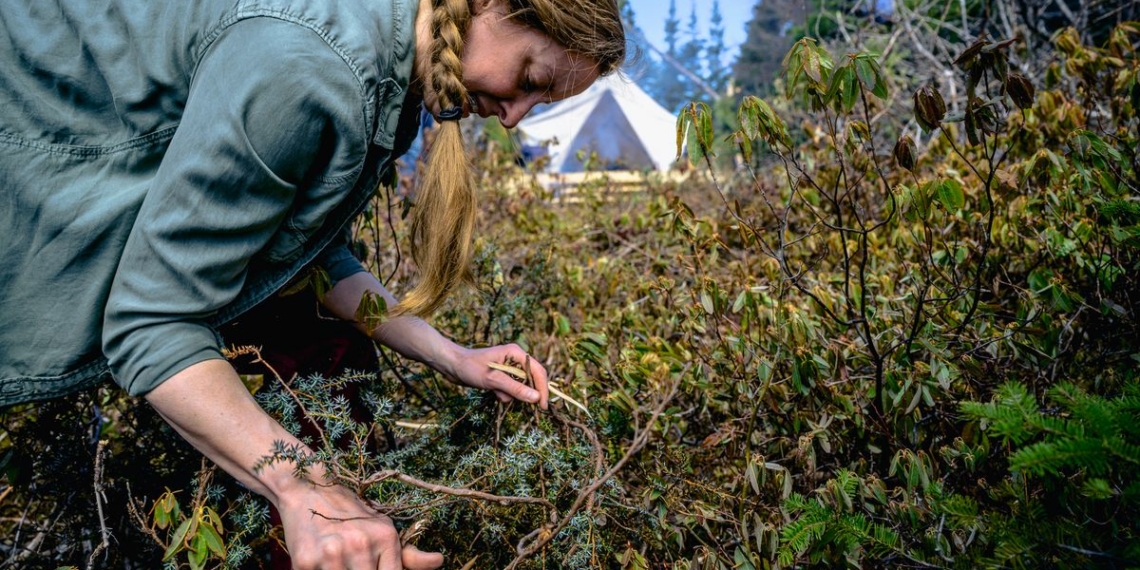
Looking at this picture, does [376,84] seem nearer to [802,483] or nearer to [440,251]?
[440,251]

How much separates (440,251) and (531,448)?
1.43 ft

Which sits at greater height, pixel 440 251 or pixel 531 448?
pixel 440 251

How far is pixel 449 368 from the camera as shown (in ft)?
5.32

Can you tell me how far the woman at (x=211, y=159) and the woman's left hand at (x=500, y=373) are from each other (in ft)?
1.29

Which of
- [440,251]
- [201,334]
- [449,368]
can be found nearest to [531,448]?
[449,368]

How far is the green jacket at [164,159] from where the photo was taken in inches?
42.3

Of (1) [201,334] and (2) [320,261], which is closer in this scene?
(1) [201,334]

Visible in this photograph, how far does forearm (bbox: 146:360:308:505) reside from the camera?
1.07m

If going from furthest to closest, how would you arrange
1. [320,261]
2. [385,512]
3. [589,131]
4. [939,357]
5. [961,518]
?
[589,131] < [320,261] < [939,357] < [385,512] < [961,518]

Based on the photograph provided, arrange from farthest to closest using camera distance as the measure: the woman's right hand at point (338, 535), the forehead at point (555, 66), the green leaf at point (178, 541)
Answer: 1. the forehead at point (555, 66)
2. the green leaf at point (178, 541)
3. the woman's right hand at point (338, 535)

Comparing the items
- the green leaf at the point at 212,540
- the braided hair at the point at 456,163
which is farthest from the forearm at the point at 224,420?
the braided hair at the point at 456,163

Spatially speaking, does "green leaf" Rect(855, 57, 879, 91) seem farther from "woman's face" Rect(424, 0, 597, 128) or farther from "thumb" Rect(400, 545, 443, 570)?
"thumb" Rect(400, 545, 443, 570)

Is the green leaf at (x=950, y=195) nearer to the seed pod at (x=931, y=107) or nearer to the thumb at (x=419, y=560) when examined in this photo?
the seed pod at (x=931, y=107)

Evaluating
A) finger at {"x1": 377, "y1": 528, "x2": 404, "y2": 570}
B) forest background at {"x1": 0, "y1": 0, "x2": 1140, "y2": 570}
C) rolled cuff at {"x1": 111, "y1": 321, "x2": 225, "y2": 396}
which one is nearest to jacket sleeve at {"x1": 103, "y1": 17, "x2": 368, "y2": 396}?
rolled cuff at {"x1": 111, "y1": 321, "x2": 225, "y2": 396}
